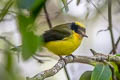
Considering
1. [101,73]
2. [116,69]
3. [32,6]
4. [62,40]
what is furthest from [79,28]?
[32,6]

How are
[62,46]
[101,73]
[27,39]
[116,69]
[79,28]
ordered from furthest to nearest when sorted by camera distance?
[79,28] → [62,46] → [116,69] → [101,73] → [27,39]

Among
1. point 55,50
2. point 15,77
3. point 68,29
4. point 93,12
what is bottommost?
point 15,77

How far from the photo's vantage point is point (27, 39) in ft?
1.44

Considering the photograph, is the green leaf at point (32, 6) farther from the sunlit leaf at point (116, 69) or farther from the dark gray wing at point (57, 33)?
the dark gray wing at point (57, 33)

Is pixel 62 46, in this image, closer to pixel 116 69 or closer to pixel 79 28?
pixel 79 28

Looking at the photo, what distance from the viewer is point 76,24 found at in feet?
6.25

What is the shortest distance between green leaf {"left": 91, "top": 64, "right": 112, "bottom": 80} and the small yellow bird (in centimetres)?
52

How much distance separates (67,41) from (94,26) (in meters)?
1.54

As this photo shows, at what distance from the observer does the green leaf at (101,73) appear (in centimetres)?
109

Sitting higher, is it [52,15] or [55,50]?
[52,15]

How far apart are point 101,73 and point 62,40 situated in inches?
25.3

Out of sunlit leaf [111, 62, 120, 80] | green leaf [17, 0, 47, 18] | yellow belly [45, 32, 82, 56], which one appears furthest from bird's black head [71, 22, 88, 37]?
green leaf [17, 0, 47, 18]

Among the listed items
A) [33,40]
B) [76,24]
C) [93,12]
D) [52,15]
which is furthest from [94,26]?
[33,40]

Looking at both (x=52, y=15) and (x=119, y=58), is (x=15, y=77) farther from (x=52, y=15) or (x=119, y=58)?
(x=52, y=15)
